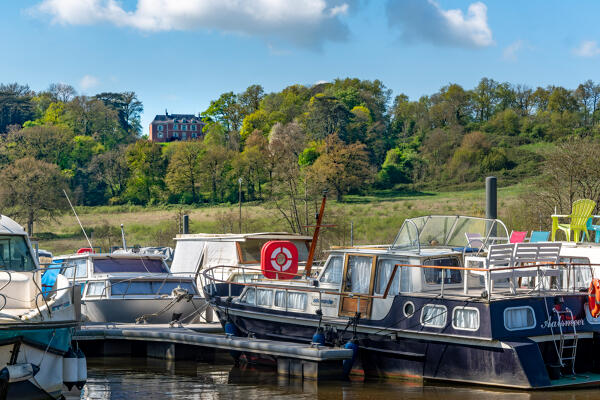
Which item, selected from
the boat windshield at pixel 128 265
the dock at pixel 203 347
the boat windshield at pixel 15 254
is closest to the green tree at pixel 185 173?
the boat windshield at pixel 128 265

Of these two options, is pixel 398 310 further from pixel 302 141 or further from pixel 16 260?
pixel 302 141

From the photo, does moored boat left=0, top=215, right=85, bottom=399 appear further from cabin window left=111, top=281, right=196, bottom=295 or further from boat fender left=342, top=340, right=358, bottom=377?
cabin window left=111, top=281, right=196, bottom=295

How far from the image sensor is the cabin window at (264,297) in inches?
708

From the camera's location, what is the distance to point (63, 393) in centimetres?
1311

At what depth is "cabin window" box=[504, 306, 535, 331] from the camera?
1454 cm

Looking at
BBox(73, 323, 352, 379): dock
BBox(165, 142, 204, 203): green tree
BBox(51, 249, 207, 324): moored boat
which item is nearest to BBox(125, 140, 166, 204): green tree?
BBox(165, 142, 204, 203): green tree

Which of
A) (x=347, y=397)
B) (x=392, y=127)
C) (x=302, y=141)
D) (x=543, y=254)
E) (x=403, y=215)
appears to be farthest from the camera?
(x=392, y=127)

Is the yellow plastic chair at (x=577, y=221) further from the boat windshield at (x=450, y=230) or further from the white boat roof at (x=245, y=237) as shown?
the white boat roof at (x=245, y=237)

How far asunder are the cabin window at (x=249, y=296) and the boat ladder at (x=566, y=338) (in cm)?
669

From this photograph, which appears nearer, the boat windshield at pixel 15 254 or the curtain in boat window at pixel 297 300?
the boat windshield at pixel 15 254

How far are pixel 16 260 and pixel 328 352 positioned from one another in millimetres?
5864

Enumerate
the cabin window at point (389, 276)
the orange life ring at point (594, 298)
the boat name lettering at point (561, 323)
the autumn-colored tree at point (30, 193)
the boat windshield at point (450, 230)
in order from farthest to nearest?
the autumn-colored tree at point (30, 193) → the boat windshield at point (450, 230) → the cabin window at point (389, 276) → the orange life ring at point (594, 298) → the boat name lettering at point (561, 323)

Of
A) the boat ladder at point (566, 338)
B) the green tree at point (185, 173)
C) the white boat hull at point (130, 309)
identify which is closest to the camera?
the boat ladder at point (566, 338)

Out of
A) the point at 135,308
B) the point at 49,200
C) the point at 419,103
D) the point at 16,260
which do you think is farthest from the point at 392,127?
the point at 16,260
